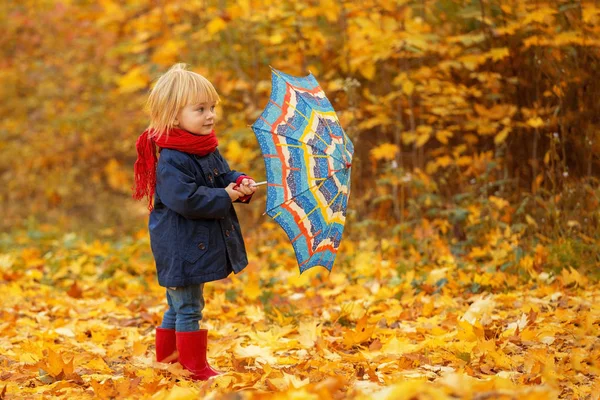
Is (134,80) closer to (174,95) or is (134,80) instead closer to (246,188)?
(174,95)

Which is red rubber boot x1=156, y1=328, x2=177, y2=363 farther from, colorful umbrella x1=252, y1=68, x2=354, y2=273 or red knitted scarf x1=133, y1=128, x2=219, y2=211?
colorful umbrella x1=252, y1=68, x2=354, y2=273

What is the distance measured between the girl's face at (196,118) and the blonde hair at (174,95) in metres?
0.02

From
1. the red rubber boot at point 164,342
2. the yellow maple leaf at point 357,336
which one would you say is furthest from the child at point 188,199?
the yellow maple leaf at point 357,336

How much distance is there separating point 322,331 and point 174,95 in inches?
60.3

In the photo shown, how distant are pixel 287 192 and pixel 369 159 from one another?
4.08 meters

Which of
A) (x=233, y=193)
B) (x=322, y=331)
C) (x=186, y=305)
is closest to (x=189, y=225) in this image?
(x=233, y=193)

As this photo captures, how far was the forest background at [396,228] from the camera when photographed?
3221mm

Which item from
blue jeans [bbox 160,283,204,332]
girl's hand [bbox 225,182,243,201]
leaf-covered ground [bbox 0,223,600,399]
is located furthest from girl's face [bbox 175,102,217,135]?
leaf-covered ground [bbox 0,223,600,399]

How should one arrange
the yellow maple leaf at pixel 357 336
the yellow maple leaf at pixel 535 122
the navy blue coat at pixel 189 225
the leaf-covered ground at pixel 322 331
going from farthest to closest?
the yellow maple leaf at pixel 535 122 < the yellow maple leaf at pixel 357 336 < the navy blue coat at pixel 189 225 < the leaf-covered ground at pixel 322 331

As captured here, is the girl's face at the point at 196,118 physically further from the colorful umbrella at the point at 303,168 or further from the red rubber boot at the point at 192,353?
the red rubber boot at the point at 192,353

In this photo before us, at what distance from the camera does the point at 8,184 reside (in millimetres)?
10523

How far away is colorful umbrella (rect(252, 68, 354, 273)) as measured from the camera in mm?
2889

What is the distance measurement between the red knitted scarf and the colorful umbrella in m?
0.37

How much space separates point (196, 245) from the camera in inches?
123
